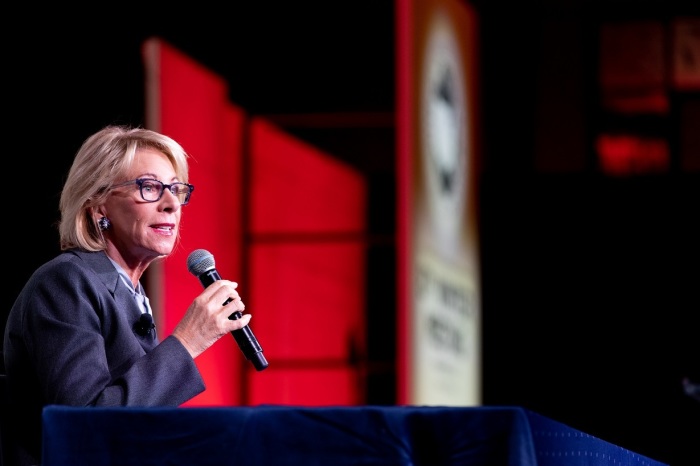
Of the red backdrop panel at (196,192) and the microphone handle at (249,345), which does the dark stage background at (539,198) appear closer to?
the red backdrop panel at (196,192)

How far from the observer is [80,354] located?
2.22m

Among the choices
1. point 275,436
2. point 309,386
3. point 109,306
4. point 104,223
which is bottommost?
point 309,386

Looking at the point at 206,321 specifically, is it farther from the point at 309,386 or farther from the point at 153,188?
the point at 309,386

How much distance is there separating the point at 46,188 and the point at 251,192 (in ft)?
10.5

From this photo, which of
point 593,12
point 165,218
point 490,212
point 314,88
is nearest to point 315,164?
point 314,88

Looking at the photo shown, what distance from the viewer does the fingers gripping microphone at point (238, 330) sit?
243 cm

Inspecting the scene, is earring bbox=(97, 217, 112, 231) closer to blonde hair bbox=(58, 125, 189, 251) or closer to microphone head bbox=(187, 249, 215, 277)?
blonde hair bbox=(58, 125, 189, 251)

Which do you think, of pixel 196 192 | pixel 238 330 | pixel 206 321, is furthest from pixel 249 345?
pixel 196 192

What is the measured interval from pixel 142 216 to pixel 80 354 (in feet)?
1.34

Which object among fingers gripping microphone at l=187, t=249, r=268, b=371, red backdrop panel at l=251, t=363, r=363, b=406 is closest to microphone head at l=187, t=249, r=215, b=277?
fingers gripping microphone at l=187, t=249, r=268, b=371

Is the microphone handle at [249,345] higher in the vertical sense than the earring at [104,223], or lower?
lower

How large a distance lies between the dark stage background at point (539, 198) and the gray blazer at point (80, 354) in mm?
4383

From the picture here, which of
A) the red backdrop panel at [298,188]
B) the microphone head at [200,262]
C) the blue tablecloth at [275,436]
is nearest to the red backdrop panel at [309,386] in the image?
the red backdrop panel at [298,188]

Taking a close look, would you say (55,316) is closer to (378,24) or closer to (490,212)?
(490,212)
